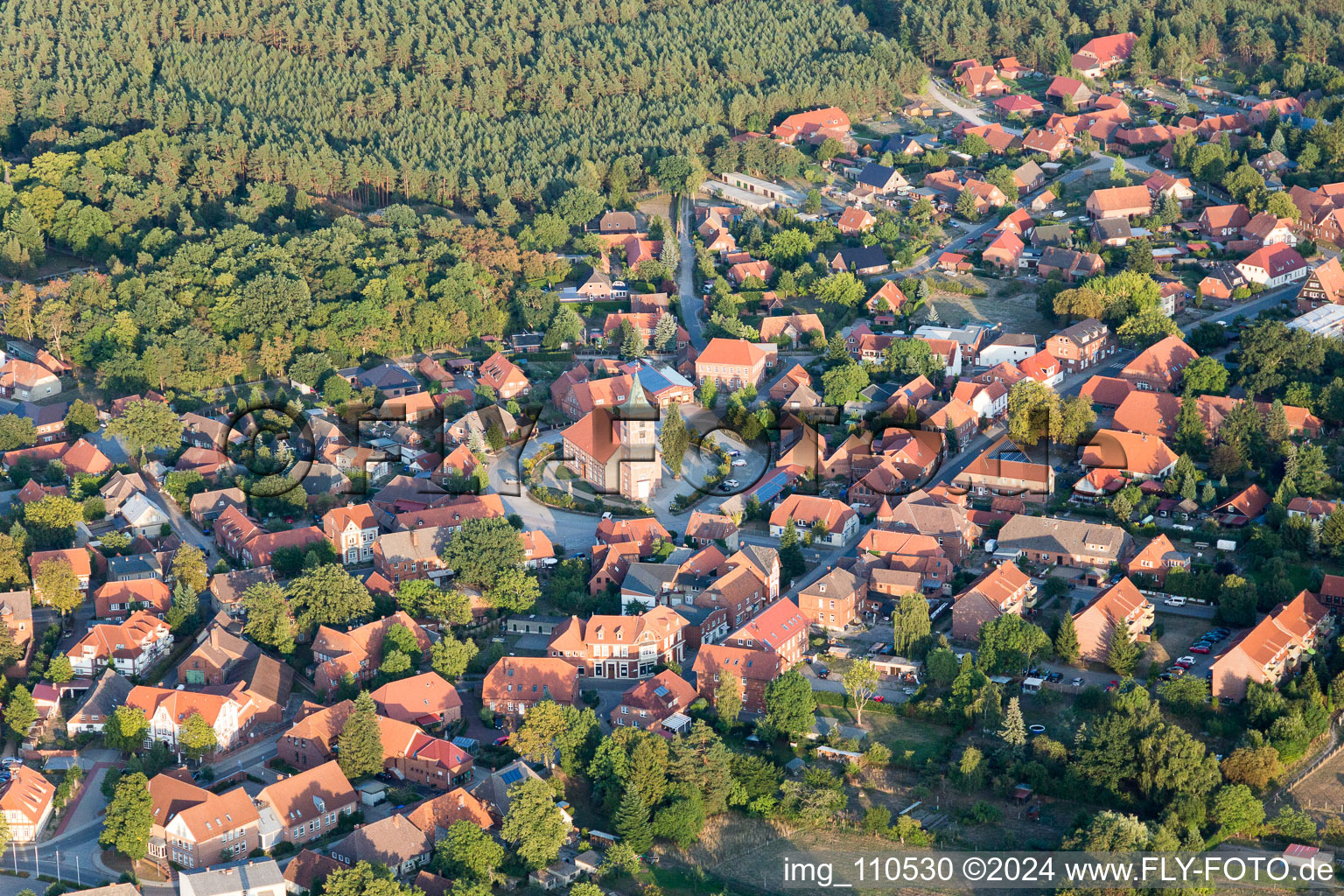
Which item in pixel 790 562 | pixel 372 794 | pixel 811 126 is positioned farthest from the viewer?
pixel 811 126

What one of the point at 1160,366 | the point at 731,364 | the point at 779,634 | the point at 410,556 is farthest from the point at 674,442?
the point at 1160,366

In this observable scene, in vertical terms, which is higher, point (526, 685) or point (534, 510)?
point (526, 685)

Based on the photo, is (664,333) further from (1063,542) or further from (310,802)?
(310,802)

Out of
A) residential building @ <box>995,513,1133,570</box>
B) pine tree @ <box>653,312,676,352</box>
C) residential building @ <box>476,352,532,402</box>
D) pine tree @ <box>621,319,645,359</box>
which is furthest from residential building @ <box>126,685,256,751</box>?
Answer: pine tree @ <box>653,312,676,352</box>

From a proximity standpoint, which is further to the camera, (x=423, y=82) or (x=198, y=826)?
(x=423, y=82)

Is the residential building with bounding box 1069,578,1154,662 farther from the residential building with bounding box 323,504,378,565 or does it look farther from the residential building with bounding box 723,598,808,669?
the residential building with bounding box 323,504,378,565

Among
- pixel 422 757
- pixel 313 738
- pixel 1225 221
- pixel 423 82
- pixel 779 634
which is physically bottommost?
pixel 422 757

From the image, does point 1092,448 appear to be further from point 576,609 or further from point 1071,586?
point 576,609

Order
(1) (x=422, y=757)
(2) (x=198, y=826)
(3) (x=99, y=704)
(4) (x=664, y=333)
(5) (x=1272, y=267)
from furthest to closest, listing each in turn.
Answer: (5) (x=1272, y=267)
(4) (x=664, y=333)
(3) (x=99, y=704)
(1) (x=422, y=757)
(2) (x=198, y=826)
